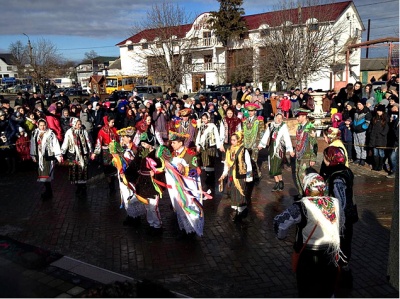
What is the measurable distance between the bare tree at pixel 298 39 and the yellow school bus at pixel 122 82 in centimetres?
1599

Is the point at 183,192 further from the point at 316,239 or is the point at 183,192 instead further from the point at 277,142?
the point at 277,142

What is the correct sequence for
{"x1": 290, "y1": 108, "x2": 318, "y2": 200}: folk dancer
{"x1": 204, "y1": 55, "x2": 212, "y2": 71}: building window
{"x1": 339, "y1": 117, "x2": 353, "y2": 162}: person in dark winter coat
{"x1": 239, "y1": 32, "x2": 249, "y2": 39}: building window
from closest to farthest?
{"x1": 290, "y1": 108, "x2": 318, "y2": 200}: folk dancer, {"x1": 339, "y1": 117, "x2": 353, "y2": 162}: person in dark winter coat, {"x1": 239, "y1": 32, "x2": 249, "y2": 39}: building window, {"x1": 204, "y1": 55, "x2": 212, "y2": 71}: building window

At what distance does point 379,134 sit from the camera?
419 inches

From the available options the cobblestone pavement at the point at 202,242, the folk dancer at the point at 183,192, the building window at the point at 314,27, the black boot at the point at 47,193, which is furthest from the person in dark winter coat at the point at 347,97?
the building window at the point at 314,27

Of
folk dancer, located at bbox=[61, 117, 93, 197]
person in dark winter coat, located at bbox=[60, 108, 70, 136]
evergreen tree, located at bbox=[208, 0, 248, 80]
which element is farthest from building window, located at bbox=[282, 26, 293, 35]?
folk dancer, located at bbox=[61, 117, 93, 197]

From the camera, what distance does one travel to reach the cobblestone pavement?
5.18m

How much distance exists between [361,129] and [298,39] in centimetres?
1855

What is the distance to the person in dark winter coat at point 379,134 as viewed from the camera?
34.5ft

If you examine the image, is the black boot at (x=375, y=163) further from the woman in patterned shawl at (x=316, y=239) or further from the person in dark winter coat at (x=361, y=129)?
the woman in patterned shawl at (x=316, y=239)

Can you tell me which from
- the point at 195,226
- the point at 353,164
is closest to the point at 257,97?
the point at 353,164

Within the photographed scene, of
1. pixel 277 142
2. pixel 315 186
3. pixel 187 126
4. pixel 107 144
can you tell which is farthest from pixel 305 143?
pixel 107 144

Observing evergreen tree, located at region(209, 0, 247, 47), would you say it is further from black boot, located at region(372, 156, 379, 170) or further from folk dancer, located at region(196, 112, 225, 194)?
folk dancer, located at region(196, 112, 225, 194)

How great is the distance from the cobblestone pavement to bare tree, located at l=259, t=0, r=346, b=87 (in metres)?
20.2

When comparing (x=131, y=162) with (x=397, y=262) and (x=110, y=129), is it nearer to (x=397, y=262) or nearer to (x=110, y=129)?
(x=110, y=129)
